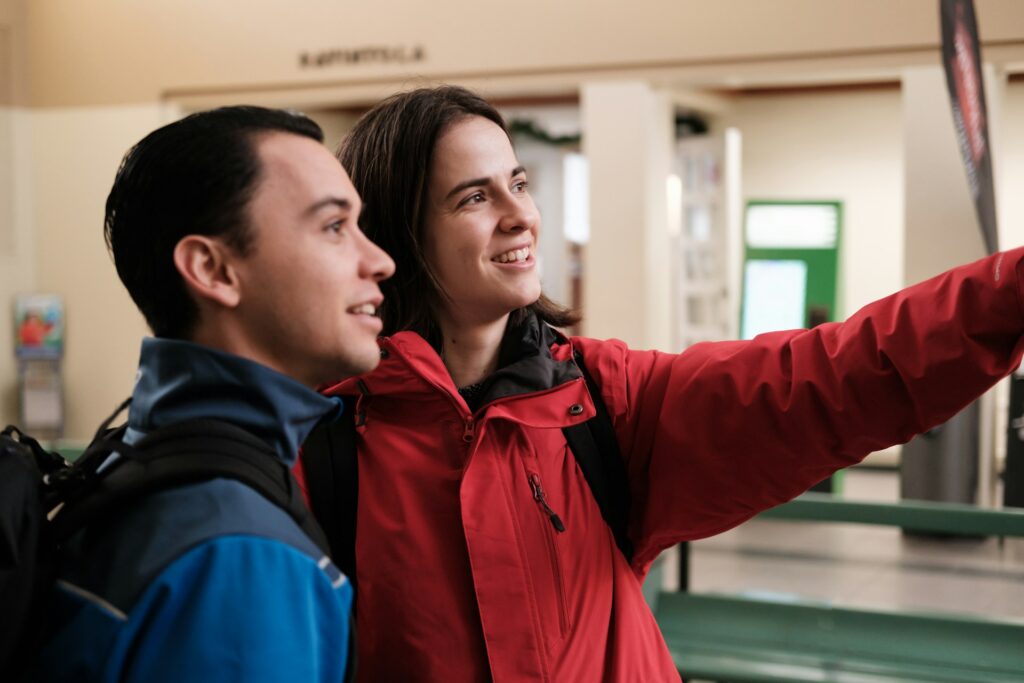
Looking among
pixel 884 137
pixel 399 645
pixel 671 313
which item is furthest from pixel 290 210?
pixel 884 137

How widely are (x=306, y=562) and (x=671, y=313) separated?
7769 millimetres

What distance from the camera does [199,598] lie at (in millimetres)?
992

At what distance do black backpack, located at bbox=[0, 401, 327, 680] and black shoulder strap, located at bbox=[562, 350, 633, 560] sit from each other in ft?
2.02

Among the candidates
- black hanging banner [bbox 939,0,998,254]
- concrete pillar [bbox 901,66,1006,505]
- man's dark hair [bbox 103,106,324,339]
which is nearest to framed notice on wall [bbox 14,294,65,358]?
concrete pillar [bbox 901,66,1006,505]

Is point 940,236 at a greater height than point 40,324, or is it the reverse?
point 940,236

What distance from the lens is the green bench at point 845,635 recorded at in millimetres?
3436

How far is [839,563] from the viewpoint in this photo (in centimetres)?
698

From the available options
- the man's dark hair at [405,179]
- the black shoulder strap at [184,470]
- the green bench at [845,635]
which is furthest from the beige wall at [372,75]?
the black shoulder strap at [184,470]

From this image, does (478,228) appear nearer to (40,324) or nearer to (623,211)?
(623,211)

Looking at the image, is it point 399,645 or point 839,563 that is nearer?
point 399,645

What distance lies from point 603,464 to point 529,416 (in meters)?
0.19

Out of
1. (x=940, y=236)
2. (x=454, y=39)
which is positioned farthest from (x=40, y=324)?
(x=940, y=236)

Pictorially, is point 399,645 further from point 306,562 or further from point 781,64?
point 781,64

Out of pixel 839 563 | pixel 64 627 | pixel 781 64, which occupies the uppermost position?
pixel 781 64
